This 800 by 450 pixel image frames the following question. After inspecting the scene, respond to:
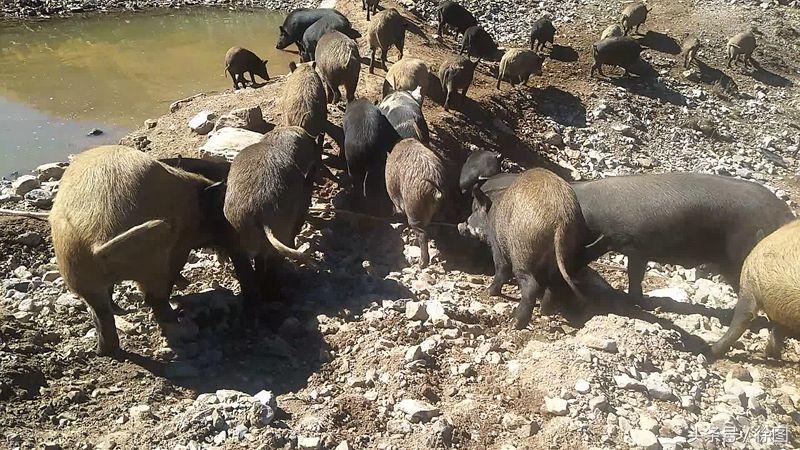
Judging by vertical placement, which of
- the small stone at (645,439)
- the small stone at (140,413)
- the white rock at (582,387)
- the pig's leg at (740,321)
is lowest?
the pig's leg at (740,321)

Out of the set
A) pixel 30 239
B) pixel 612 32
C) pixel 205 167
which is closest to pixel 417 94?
pixel 205 167

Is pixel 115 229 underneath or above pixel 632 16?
above

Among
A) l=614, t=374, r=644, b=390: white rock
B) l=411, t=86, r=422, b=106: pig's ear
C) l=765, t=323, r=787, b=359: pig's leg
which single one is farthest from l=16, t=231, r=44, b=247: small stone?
l=765, t=323, r=787, b=359: pig's leg

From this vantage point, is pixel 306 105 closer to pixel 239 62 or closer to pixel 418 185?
pixel 418 185

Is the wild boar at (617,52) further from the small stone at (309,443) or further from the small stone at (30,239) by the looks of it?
the small stone at (309,443)

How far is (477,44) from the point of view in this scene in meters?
11.1

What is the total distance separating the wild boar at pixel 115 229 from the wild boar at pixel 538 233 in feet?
8.40

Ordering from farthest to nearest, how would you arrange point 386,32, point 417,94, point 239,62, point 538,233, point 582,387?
point 239,62, point 386,32, point 417,94, point 538,233, point 582,387

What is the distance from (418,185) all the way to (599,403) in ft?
8.82

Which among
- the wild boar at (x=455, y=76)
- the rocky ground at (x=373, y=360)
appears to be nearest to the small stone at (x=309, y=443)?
the rocky ground at (x=373, y=360)

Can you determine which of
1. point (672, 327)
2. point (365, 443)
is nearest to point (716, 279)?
point (672, 327)

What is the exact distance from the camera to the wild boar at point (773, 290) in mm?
4309

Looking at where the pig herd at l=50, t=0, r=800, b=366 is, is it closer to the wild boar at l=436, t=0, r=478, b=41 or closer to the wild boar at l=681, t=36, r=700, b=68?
the wild boar at l=436, t=0, r=478, b=41

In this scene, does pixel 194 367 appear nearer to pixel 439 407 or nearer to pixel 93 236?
pixel 93 236
